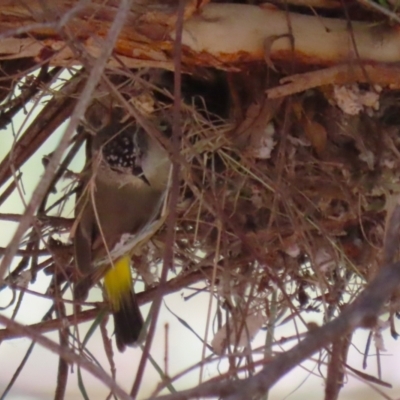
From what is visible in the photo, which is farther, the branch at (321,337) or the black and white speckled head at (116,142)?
the black and white speckled head at (116,142)

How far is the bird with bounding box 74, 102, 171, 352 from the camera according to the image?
1.03 meters

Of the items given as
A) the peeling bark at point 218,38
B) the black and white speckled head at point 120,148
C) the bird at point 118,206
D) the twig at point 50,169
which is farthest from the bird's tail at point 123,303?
the twig at point 50,169

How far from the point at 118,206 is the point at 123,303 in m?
0.15

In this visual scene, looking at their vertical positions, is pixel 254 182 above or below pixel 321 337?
above

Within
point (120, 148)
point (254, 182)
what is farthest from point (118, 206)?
point (254, 182)

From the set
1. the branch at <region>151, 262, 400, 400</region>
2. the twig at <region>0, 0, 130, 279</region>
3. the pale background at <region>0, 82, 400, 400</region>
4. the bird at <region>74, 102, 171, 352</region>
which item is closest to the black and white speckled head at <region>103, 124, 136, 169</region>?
the bird at <region>74, 102, 171, 352</region>

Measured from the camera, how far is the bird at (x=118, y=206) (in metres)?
1.03

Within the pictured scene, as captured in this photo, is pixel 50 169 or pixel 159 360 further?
pixel 159 360

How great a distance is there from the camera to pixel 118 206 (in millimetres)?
1144

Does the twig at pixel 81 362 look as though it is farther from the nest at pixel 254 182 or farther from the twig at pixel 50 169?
the nest at pixel 254 182

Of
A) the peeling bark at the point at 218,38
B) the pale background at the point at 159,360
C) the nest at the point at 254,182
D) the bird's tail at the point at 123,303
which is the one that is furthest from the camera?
the pale background at the point at 159,360

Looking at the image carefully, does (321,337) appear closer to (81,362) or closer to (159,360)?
(81,362)

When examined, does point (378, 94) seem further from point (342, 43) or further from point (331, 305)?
point (331, 305)

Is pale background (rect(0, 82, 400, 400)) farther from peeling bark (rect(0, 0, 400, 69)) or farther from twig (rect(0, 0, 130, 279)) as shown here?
twig (rect(0, 0, 130, 279))
